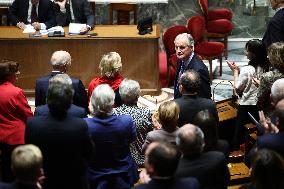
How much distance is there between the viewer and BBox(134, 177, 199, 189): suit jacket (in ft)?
10.1

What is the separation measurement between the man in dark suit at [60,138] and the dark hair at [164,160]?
0.81m

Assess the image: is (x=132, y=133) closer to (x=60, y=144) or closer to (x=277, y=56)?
(x=60, y=144)

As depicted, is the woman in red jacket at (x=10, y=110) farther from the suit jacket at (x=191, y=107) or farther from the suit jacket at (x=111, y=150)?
the suit jacket at (x=191, y=107)

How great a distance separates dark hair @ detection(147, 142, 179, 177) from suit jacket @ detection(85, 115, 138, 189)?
→ 90 centimetres

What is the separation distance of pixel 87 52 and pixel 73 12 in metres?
0.89

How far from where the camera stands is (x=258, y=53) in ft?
16.8

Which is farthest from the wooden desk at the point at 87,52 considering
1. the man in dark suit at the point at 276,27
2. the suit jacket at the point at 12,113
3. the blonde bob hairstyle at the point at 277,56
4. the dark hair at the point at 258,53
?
the suit jacket at the point at 12,113

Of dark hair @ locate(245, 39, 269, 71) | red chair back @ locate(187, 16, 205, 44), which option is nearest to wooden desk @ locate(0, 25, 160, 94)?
red chair back @ locate(187, 16, 205, 44)

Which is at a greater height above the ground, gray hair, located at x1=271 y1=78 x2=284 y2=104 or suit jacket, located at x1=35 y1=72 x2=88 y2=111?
gray hair, located at x1=271 y1=78 x2=284 y2=104

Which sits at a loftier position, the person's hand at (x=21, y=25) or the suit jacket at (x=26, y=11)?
the suit jacket at (x=26, y=11)

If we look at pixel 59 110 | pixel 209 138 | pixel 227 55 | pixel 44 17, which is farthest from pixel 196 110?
pixel 227 55

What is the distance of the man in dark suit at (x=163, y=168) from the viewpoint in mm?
3084

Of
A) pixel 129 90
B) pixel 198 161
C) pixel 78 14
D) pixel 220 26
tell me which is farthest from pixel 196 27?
pixel 198 161

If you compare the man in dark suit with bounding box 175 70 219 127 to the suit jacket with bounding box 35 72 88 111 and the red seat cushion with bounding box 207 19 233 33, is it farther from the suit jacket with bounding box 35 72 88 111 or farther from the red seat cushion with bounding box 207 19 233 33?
the red seat cushion with bounding box 207 19 233 33
